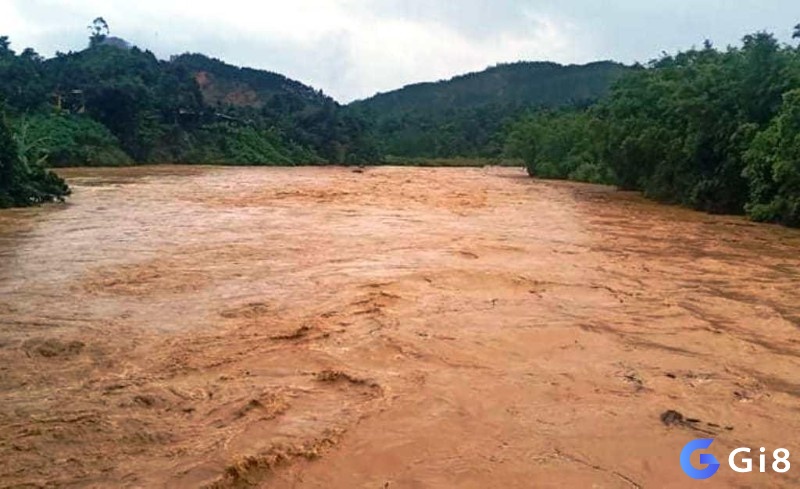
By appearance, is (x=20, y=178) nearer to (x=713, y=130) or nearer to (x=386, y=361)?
(x=386, y=361)

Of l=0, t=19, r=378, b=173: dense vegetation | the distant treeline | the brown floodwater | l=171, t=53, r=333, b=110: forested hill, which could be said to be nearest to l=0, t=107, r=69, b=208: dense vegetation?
the distant treeline

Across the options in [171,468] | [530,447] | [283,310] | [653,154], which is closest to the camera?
[171,468]

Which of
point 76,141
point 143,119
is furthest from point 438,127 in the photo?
point 76,141

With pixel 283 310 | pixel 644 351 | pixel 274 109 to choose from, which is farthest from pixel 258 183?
pixel 274 109

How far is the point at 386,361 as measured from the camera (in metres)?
5.90

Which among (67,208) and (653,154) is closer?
(67,208)

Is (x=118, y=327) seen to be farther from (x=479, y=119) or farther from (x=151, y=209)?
(x=479, y=119)

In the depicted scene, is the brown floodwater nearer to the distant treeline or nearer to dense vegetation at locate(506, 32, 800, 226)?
dense vegetation at locate(506, 32, 800, 226)

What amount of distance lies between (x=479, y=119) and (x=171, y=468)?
81.4m

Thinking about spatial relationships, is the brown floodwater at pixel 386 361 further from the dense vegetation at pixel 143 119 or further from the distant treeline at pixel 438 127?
the dense vegetation at pixel 143 119

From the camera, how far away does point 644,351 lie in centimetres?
634

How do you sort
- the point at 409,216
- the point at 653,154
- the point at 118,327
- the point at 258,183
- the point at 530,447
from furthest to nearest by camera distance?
1. the point at 258,183
2. the point at 653,154
3. the point at 409,216
4. the point at 118,327
5. the point at 530,447

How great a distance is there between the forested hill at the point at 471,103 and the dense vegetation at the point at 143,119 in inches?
520

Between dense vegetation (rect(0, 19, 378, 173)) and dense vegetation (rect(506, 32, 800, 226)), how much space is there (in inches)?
1052
